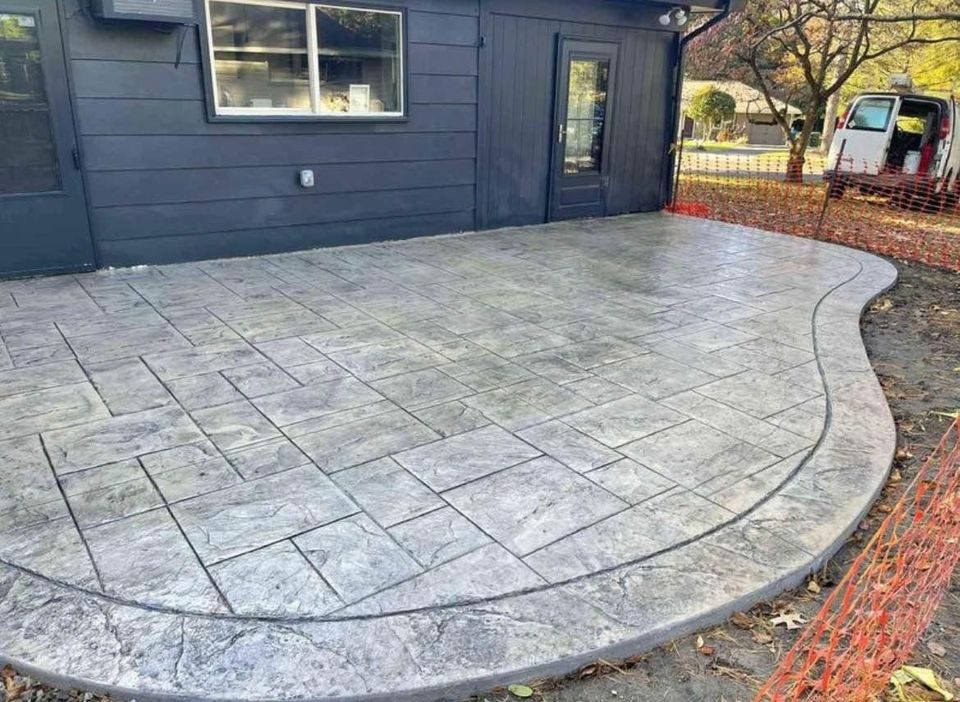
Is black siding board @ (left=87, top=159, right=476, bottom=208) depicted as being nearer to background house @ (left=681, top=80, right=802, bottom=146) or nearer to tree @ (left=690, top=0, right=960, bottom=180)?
tree @ (left=690, top=0, right=960, bottom=180)

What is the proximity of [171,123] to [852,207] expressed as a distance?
8968mm

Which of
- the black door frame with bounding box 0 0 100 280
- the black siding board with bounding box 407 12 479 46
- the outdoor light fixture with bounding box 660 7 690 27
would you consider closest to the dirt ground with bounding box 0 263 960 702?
the black door frame with bounding box 0 0 100 280

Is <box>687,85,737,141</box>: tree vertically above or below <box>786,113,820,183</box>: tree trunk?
above

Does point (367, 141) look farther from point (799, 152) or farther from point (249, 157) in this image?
point (799, 152)

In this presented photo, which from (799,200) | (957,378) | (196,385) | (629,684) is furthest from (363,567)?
(799,200)

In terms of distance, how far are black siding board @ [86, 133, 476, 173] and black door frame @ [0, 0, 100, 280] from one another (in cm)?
11

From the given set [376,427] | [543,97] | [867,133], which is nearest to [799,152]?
[867,133]

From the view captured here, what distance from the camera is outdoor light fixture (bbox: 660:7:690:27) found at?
7.68 m

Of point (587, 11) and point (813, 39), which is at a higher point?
point (813, 39)

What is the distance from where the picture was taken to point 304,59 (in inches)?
224

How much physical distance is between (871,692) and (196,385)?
9.46 feet

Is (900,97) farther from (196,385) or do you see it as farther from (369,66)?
(196,385)

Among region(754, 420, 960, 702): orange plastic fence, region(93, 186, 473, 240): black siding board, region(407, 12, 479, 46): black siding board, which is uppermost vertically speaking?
region(407, 12, 479, 46): black siding board

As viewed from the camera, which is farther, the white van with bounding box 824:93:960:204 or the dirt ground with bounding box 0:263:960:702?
the white van with bounding box 824:93:960:204
